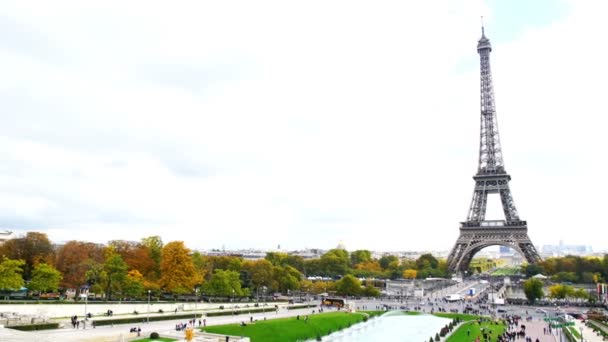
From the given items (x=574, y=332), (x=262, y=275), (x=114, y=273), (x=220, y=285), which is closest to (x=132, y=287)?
(x=114, y=273)

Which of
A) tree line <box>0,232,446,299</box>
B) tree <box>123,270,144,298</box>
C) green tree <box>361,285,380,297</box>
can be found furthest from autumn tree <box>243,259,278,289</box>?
tree <box>123,270,144,298</box>

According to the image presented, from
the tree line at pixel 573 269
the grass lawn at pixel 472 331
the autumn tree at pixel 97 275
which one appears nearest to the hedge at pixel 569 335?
the grass lawn at pixel 472 331

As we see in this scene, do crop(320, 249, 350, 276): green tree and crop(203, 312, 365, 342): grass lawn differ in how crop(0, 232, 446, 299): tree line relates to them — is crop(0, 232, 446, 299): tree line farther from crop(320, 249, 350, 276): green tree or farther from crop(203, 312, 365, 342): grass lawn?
crop(320, 249, 350, 276): green tree

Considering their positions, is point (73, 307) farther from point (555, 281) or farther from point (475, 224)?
point (555, 281)

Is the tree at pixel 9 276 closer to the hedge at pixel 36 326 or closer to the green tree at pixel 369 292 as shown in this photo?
the hedge at pixel 36 326

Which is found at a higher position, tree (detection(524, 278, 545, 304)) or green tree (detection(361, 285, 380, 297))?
tree (detection(524, 278, 545, 304))
